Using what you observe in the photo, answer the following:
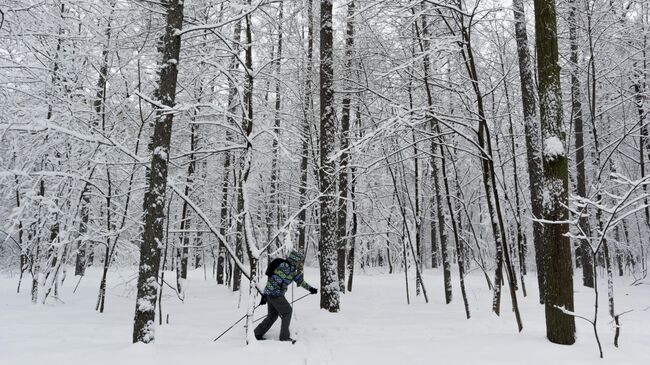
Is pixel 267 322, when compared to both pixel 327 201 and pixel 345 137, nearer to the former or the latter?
pixel 327 201

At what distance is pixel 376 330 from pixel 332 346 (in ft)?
4.45

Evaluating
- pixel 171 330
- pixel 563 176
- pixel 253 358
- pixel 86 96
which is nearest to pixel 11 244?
pixel 86 96

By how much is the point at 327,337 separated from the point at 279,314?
32.7 inches

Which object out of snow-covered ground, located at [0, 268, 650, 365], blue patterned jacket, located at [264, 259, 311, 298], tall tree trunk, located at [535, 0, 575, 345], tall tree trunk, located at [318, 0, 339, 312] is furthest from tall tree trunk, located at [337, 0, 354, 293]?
tall tree trunk, located at [535, 0, 575, 345]

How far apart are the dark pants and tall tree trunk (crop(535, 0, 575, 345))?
3516mm

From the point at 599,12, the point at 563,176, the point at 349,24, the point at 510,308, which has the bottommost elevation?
the point at 510,308

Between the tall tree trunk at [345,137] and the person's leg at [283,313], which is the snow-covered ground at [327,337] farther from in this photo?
the tall tree trunk at [345,137]

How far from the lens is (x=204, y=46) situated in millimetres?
7422

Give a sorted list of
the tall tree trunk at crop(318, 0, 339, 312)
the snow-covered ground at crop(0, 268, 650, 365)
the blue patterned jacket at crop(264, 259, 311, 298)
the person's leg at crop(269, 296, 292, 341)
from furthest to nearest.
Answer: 1. the tall tree trunk at crop(318, 0, 339, 312)
2. the blue patterned jacket at crop(264, 259, 311, 298)
3. the person's leg at crop(269, 296, 292, 341)
4. the snow-covered ground at crop(0, 268, 650, 365)

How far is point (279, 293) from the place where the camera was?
6117 mm

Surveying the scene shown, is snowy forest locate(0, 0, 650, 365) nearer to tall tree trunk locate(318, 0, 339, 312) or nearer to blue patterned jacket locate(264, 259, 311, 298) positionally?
tall tree trunk locate(318, 0, 339, 312)

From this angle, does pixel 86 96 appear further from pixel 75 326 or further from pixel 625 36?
pixel 625 36

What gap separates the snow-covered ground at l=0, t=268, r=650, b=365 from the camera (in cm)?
443

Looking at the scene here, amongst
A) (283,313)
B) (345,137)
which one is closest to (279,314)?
(283,313)
